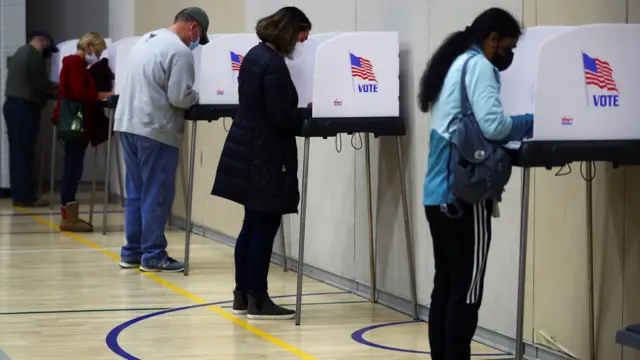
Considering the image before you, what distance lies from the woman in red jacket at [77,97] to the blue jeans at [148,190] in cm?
165

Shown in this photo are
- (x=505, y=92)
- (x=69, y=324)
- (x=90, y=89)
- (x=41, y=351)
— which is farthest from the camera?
(x=90, y=89)

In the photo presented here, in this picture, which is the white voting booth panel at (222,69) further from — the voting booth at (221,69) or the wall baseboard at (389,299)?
the wall baseboard at (389,299)

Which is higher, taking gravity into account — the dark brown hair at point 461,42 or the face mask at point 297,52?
the face mask at point 297,52

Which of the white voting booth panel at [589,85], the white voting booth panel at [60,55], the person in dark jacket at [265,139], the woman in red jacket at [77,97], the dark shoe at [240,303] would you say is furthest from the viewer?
the white voting booth panel at [60,55]

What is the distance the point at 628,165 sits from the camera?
354 centimetres

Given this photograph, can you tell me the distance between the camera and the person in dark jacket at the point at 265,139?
472 cm

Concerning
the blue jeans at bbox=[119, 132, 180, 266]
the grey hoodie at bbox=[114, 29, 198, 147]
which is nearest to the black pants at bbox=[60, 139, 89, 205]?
the blue jeans at bbox=[119, 132, 180, 266]

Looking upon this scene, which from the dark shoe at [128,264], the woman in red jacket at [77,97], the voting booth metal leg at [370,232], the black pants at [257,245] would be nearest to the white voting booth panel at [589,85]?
the black pants at [257,245]

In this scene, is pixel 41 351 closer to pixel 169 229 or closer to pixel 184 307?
pixel 184 307

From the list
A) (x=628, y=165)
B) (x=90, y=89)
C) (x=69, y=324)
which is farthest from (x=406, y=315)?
(x=90, y=89)

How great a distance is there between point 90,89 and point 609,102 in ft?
16.8

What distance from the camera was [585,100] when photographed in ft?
11.5

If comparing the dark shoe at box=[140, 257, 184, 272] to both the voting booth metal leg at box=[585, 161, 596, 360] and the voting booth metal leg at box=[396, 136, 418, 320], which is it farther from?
the voting booth metal leg at box=[585, 161, 596, 360]

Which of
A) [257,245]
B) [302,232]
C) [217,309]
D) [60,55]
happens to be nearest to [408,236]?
[302,232]
